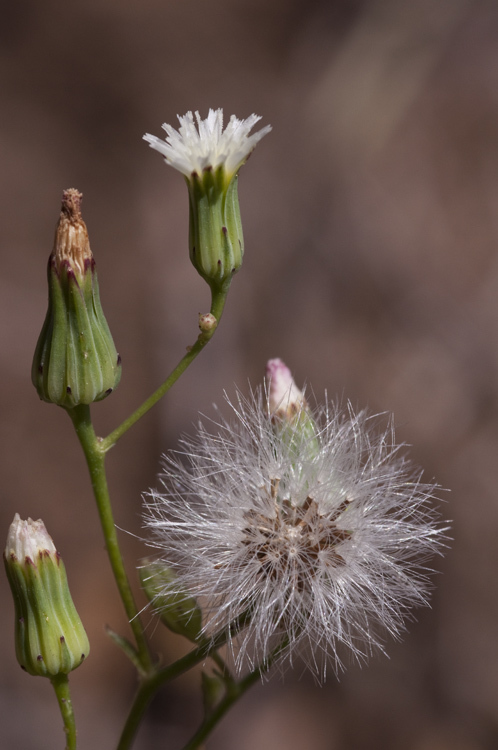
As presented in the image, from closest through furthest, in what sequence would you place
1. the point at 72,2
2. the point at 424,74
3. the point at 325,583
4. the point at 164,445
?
the point at 325,583 < the point at 164,445 < the point at 424,74 < the point at 72,2

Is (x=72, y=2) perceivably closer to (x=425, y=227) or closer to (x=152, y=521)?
Result: (x=425, y=227)

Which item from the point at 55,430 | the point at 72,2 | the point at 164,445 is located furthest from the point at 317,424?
the point at 72,2

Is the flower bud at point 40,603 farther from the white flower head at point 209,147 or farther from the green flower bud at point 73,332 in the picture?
the white flower head at point 209,147

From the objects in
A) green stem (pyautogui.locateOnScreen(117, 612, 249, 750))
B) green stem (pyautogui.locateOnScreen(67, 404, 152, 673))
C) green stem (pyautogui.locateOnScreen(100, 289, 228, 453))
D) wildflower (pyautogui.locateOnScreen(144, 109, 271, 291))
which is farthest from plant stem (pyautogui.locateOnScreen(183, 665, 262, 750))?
wildflower (pyautogui.locateOnScreen(144, 109, 271, 291))

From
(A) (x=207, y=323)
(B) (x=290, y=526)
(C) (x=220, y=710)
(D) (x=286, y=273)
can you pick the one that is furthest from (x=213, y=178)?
(D) (x=286, y=273)

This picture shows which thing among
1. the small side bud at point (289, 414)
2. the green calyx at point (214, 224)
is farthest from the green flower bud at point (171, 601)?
the green calyx at point (214, 224)

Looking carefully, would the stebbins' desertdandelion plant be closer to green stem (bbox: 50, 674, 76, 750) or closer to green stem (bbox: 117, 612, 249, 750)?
green stem (bbox: 117, 612, 249, 750)
